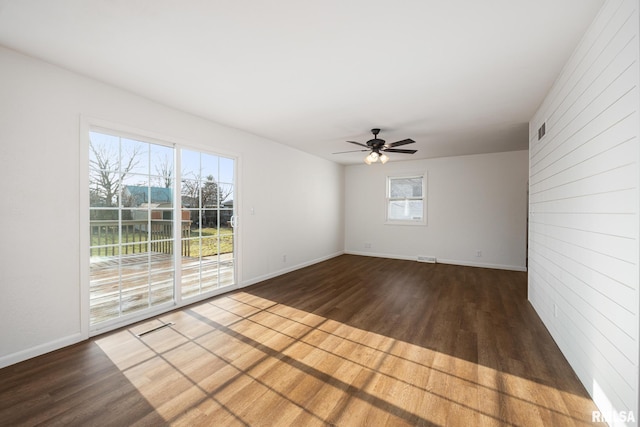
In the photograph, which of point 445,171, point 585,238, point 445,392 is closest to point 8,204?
point 445,392

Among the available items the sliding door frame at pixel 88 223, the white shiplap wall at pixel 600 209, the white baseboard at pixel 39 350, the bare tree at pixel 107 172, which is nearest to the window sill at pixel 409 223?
the white shiplap wall at pixel 600 209

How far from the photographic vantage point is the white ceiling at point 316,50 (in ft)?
5.81

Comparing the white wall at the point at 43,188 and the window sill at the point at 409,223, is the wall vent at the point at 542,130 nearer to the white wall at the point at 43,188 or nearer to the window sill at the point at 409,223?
the window sill at the point at 409,223

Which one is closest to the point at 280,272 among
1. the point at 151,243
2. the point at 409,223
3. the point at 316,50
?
the point at 151,243

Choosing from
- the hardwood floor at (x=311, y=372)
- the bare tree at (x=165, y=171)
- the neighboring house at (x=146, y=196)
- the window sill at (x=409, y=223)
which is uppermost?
the bare tree at (x=165, y=171)

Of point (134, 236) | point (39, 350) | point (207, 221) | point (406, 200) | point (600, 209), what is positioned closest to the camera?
point (600, 209)

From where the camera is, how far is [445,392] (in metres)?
1.93

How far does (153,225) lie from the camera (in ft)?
10.9

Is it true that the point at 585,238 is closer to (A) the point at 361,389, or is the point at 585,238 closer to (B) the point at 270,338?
(A) the point at 361,389

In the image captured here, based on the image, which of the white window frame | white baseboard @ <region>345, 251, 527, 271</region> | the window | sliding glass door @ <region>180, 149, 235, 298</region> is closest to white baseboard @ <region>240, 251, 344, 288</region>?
sliding glass door @ <region>180, 149, 235, 298</region>

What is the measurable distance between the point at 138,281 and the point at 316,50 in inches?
128

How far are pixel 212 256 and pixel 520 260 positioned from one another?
6.20 metres

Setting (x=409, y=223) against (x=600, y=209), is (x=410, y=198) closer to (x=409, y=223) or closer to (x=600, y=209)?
(x=409, y=223)

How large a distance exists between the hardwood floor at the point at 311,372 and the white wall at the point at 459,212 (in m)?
2.84
